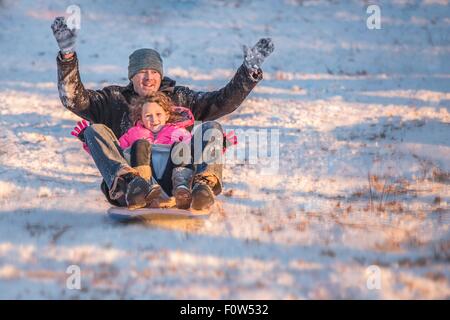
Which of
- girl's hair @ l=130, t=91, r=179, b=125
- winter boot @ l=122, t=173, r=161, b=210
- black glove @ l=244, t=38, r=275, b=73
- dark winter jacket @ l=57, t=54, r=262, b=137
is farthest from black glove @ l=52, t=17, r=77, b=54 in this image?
black glove @ l=244, t=38, r=275, b=73

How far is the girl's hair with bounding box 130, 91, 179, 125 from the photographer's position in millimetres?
5352

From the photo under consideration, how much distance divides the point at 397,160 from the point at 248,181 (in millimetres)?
1586

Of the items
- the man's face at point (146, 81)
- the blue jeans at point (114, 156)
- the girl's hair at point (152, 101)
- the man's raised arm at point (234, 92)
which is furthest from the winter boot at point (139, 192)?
the man's raised arm at point (234, 92)

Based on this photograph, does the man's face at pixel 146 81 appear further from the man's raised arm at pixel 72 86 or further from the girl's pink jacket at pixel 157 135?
the girl's pink jacket at pixel 157 135

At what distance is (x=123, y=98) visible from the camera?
5.58 meters

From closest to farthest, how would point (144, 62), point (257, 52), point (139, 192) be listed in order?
point (139, 192)
point (257, 52)
point (144, 62)

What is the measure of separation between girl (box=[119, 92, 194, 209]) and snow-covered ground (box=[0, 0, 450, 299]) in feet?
1.08

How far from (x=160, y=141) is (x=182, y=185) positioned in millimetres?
671

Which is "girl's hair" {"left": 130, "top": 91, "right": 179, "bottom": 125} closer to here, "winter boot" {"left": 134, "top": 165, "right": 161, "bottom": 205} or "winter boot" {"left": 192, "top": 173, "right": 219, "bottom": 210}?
"winter boot" {"left": 134, "top": 165, "right": 161, "bottom": 205}

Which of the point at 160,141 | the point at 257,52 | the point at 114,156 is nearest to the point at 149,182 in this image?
the point at 114,156

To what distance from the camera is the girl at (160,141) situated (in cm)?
472

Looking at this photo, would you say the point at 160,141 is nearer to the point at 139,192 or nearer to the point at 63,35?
the point at 139,192

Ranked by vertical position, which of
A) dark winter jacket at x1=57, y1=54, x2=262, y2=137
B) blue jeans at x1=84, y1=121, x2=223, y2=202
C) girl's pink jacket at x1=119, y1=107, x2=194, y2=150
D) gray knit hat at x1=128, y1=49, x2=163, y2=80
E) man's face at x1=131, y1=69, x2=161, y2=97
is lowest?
blue jeans at x1=84, y1=121, x2=223, y2=202
